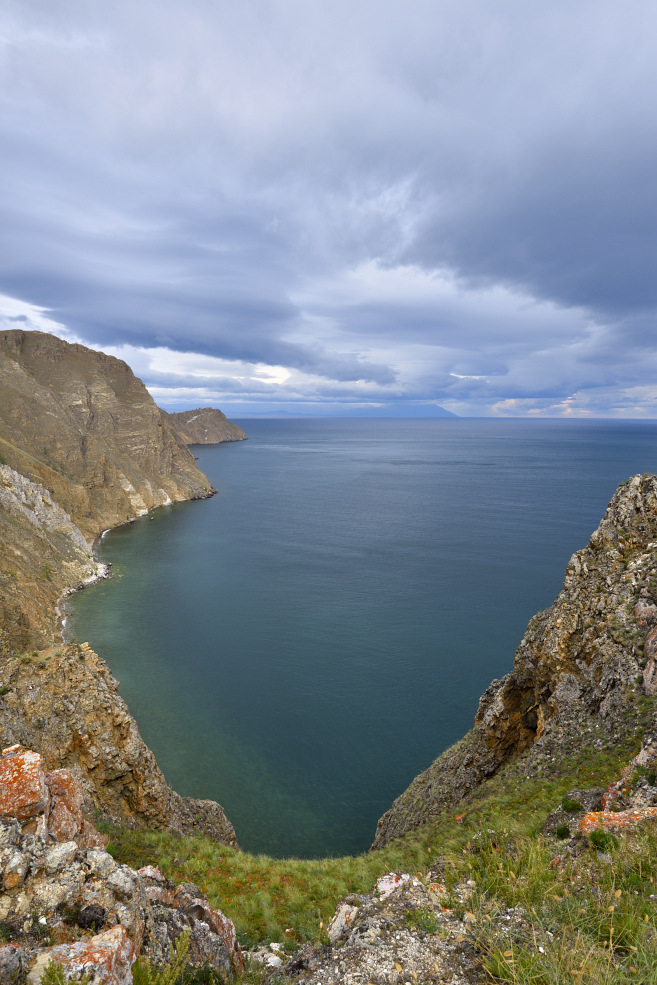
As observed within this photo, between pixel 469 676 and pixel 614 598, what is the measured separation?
26273 mm

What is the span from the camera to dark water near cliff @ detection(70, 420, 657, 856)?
31.7 metres

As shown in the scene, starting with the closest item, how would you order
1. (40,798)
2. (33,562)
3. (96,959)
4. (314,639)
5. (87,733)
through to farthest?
(96,959) < (40,798) < (87,733) < (314,639) < (33,562)

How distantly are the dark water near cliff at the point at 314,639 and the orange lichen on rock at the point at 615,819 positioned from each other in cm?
2132

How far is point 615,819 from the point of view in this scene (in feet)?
33.6

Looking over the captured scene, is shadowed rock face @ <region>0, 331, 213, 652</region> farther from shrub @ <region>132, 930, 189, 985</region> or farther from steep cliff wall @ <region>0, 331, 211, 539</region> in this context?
shrub @ <region>132, 930, 189, 985</region>

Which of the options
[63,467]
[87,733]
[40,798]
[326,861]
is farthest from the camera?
[63,467]

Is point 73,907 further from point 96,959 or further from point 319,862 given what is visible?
point 319,862

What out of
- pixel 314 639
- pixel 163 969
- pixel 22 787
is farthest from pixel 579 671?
pixel 314 639

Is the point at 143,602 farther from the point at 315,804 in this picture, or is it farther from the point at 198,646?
the point at 315,804

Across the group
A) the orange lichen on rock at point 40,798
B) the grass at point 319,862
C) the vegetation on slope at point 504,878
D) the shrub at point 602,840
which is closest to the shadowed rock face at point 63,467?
the grass at point 319,862

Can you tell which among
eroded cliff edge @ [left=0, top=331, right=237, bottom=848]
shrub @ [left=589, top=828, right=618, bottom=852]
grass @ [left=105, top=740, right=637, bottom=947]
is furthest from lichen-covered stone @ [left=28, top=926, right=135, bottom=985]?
eroded cliff edge @ [left=0, top=331, right=237, bottom=848]

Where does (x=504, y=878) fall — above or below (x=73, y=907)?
below

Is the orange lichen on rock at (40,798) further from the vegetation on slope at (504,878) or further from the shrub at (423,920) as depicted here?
the shrub at (423,920)

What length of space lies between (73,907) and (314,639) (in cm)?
4313
